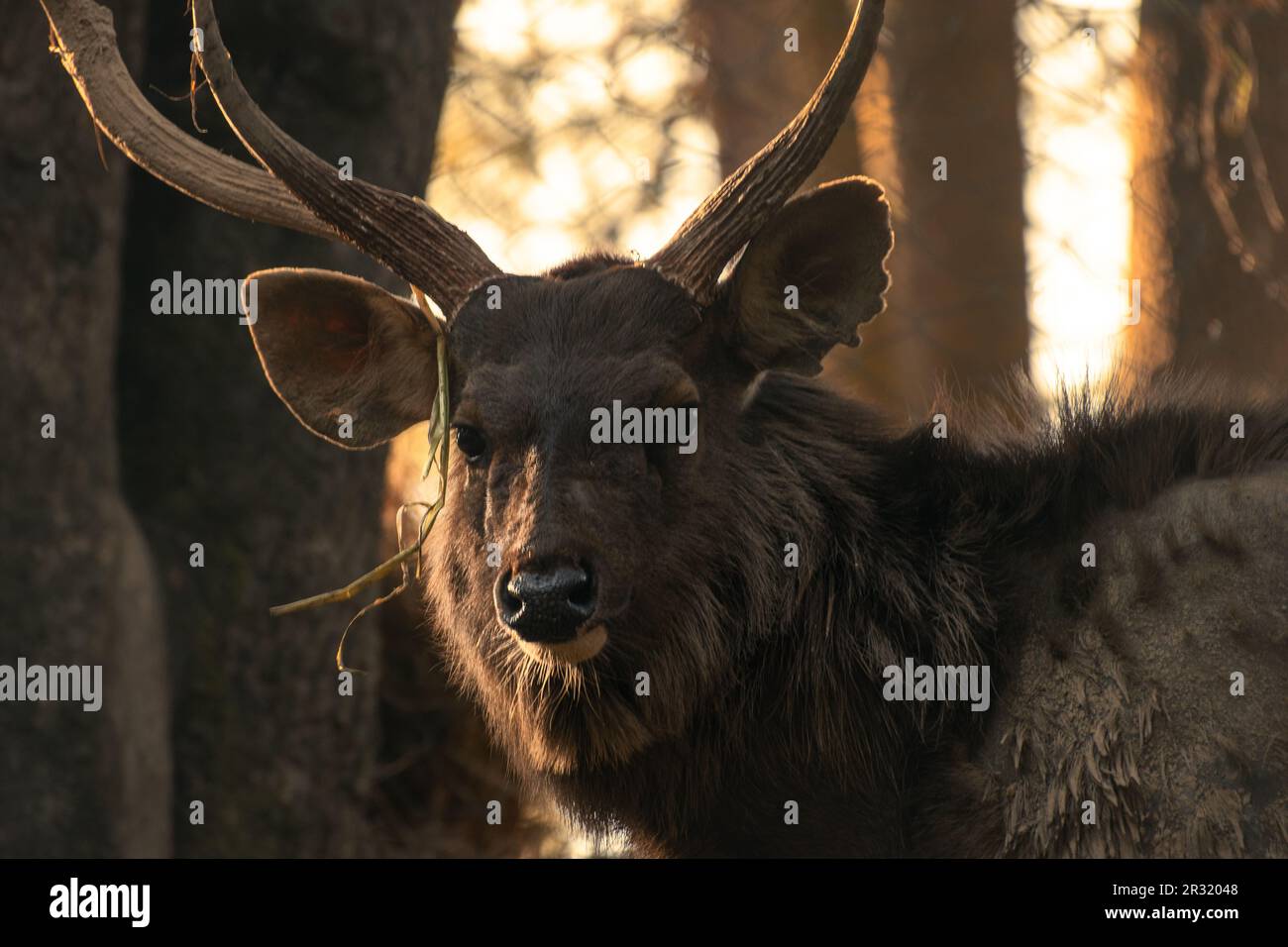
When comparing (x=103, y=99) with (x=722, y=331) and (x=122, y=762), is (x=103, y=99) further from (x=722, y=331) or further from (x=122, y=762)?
(x=122, y=762)

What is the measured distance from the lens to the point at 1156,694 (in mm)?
4395

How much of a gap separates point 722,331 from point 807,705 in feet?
3.82

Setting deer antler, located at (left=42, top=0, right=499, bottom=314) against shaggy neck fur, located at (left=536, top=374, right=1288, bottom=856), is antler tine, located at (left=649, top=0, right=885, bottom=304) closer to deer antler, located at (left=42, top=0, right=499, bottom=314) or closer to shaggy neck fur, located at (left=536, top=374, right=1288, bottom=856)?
shaggy neck fur, located at (left=536, top=374, right=1288, bottom=856)

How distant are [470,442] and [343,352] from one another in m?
0.78

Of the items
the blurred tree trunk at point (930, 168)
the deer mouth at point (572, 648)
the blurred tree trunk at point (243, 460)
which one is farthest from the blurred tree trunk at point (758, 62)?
the deer mouth at point (572, 648)

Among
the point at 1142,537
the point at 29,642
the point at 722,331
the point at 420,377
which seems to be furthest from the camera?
the point at 29,642

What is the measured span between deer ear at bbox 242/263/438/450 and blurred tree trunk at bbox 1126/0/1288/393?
428 centimetres

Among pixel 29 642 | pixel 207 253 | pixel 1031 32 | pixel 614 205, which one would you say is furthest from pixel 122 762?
pixel 1031 32

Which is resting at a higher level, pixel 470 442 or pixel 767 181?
pixel 767 181

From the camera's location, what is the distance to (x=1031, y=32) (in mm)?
9016

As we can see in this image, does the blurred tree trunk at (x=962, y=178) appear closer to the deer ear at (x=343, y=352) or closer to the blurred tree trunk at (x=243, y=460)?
the blurred tree trunk at (x=243, y=460)

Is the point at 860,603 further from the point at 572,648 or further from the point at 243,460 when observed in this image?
the point at 243,460

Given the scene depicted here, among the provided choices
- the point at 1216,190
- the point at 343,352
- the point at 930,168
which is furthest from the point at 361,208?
the point at 930,168

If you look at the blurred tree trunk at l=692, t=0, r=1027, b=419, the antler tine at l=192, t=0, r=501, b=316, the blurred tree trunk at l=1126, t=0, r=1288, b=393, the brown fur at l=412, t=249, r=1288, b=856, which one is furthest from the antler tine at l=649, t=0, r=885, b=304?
the blurred tree trunk at l=692, t=0, r=1027, b=419
